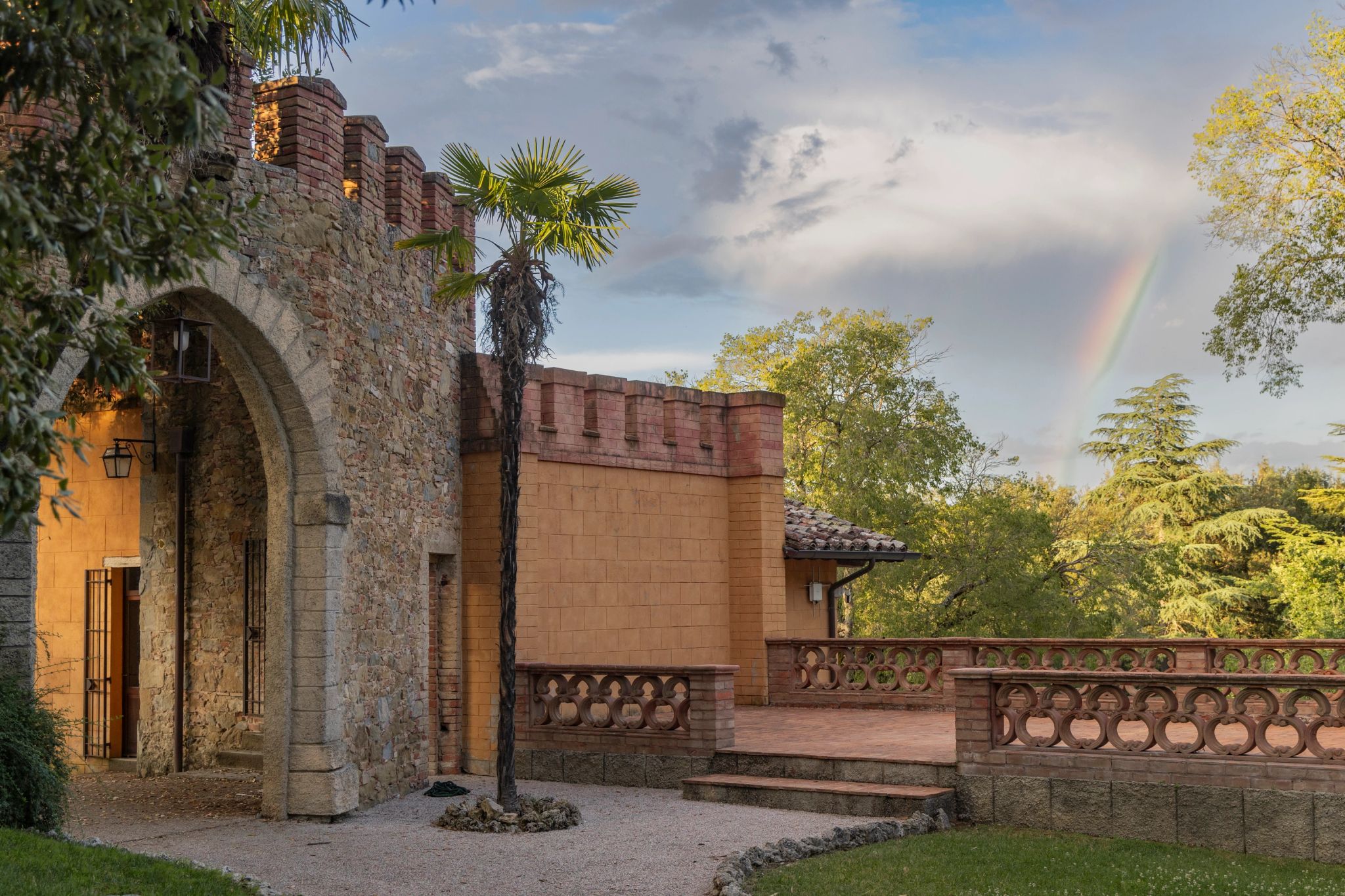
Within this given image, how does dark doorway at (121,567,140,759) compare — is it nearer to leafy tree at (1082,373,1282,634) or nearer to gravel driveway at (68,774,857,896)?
Answer: gravel driveway at (68,774,857,896)

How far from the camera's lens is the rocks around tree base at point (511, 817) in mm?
10000

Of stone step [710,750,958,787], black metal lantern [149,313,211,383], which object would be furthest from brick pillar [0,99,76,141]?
stone step [710,750,958,787]

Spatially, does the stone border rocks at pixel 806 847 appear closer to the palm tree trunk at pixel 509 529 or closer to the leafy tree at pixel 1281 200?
→ the palm tree trunk at pixel 509 529

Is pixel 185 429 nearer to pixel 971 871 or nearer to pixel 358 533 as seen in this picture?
pixel 358 533

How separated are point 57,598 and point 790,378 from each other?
18.7 m

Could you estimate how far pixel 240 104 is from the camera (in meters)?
9.90

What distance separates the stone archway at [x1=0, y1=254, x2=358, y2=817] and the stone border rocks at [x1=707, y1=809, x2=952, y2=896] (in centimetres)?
371

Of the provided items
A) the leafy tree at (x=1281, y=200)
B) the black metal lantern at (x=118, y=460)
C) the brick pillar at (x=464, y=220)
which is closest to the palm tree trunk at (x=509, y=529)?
the brick pillar at (x=464, y=220)

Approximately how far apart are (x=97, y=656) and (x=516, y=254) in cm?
761

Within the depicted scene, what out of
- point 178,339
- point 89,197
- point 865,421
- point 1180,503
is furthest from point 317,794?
point 1180,503

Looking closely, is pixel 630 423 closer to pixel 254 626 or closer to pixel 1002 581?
pixel 254 626

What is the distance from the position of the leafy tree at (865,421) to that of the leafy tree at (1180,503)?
276 inches

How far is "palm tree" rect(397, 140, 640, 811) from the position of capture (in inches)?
411

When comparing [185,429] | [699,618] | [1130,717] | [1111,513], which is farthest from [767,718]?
[1111,513]
